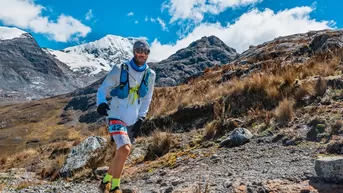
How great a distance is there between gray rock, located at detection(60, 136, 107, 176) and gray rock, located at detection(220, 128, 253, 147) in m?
3.53

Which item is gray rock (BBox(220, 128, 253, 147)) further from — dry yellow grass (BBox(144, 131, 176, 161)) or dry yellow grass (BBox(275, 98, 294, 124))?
dry yellow grass (BBox(144, 131, 176, 161))

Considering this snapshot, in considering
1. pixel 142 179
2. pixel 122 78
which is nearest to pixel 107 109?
pixel 122 78

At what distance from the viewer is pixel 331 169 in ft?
15.1

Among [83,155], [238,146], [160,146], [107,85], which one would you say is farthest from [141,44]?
[83,155]

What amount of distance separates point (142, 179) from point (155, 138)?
2323 millimetres

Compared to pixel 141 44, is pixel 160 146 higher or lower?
lower

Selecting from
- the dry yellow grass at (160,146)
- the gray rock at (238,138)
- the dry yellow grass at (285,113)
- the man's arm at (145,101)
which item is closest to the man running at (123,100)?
the man's arm at (145,101)

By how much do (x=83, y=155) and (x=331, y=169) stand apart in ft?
21.4

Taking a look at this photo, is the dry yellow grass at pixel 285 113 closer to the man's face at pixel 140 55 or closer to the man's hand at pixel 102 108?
the man's face at pixel 140 55

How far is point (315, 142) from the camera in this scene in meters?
6.40

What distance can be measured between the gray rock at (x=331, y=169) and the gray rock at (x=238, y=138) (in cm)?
275

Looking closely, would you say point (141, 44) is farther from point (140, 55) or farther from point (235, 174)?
point (235, 174)

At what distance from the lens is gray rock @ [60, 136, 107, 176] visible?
29.8 feet

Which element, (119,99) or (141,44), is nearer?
(119,99)
